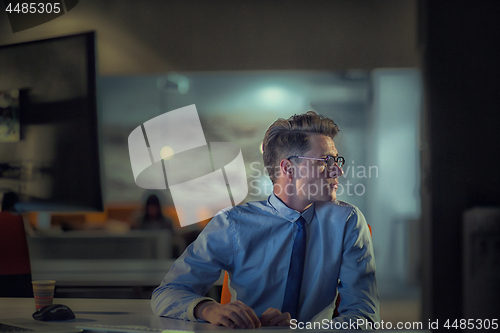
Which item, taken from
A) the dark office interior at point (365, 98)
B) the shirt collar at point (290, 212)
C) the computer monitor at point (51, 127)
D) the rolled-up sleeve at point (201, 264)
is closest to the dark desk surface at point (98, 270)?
the dark office interior at point (365, 98)

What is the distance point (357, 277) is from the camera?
58.0 inches

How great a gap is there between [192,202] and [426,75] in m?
1.61

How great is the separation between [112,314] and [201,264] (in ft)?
1.16

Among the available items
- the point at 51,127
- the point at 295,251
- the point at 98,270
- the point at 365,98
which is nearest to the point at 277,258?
the point at 295,251

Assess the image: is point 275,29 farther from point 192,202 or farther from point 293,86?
point 192,202

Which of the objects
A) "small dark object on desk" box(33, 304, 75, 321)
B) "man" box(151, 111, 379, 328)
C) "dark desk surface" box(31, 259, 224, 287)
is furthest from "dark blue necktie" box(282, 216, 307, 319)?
"dark desk surface" box(31, 259, 224, 287)

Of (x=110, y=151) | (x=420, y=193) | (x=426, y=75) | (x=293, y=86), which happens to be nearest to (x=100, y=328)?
(x=110, y=151)

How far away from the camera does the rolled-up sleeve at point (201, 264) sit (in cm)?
138

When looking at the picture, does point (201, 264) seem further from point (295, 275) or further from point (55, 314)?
point (55, 314)

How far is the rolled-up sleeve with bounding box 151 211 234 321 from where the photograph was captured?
1.38m

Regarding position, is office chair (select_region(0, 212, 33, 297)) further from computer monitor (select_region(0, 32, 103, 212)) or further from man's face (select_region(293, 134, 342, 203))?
man's face (select_region(293, 134, 342, 203))

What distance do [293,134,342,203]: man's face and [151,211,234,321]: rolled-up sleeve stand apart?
0.35 metres

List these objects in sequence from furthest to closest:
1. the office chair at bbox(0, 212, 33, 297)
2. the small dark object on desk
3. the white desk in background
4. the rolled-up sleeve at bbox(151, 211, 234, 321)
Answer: the office chair at bbox(0, 212, 33, 297) → the rolled-up sleeve at bbox(151, 211, 234, 321) → the small dark object on desk → the white desk in background

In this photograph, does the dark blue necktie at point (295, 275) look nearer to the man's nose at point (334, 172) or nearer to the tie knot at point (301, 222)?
the tie knot at point (301, 222)
